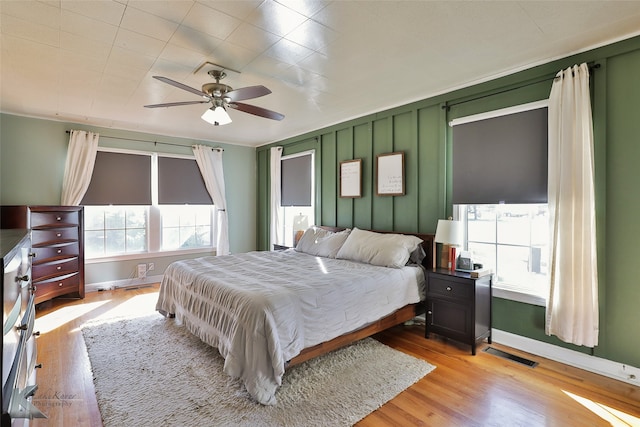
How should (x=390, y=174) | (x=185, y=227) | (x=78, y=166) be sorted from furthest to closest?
1. (x=185, y=227)
2. (x=78, y=166)
3. (x=390, y=174)

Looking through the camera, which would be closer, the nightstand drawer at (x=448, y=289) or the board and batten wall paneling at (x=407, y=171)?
the nightstand drawer at (x=448, y=289)

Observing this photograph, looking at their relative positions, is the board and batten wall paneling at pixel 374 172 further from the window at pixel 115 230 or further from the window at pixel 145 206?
the window at pixel 115 230

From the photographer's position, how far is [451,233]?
10.5ft

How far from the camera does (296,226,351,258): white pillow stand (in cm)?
418

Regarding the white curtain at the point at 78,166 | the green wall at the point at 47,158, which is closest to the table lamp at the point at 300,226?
the green wall at the point at 47,158

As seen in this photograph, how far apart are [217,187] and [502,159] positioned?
4800 mm

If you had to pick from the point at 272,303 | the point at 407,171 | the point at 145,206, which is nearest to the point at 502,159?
the point at 407,171

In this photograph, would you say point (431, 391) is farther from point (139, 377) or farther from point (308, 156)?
point (308, 156)

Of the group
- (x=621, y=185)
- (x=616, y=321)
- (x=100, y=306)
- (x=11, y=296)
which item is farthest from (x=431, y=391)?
Answer: (x=100, y=306)

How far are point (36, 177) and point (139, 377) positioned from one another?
12.5ft

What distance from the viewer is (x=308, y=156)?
553 centimetres

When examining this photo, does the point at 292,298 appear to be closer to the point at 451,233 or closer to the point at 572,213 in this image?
the point at 451,233

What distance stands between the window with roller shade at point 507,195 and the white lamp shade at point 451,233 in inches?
14.9

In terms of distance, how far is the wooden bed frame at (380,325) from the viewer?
251cm
